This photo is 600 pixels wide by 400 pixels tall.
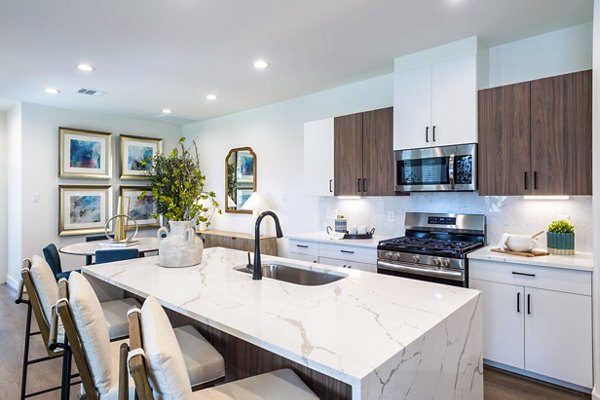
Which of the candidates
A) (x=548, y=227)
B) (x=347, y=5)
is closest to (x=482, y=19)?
(x=347, y=5)

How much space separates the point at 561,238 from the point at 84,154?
5.92m

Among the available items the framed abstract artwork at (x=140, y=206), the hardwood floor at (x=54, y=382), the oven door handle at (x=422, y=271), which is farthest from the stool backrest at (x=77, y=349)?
the framed abstract artwork at (x=140, y=206)

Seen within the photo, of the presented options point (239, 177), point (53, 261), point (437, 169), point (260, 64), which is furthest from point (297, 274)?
point (239, 177)

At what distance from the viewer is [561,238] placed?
275cm

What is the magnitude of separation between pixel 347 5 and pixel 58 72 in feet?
10.2

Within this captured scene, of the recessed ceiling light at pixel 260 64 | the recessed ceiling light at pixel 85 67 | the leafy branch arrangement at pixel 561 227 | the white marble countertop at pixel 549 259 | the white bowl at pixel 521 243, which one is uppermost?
the recessed ceiling light at pixel 260 64

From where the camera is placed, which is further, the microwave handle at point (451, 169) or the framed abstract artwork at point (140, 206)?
the framed abstract artwork at point (140, 206)

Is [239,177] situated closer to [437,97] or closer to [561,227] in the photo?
[437,97]

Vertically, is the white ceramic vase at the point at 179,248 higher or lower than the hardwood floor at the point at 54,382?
higher

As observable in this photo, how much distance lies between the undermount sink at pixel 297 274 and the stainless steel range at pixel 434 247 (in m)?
1.11

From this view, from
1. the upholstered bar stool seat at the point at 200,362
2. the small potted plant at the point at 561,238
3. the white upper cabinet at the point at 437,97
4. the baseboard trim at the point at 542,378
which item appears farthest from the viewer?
the white upper cabinet at the point at 437,97

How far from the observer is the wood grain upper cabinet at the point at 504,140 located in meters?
2.80

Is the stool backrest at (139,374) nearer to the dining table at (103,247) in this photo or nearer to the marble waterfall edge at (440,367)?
the marble waterfall edge at (440,367)

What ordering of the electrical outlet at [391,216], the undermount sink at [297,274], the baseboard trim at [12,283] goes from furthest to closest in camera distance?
the baseboard trim at [12,283], the electrical outlet at [391,216], the undermount sink at [297,274]
